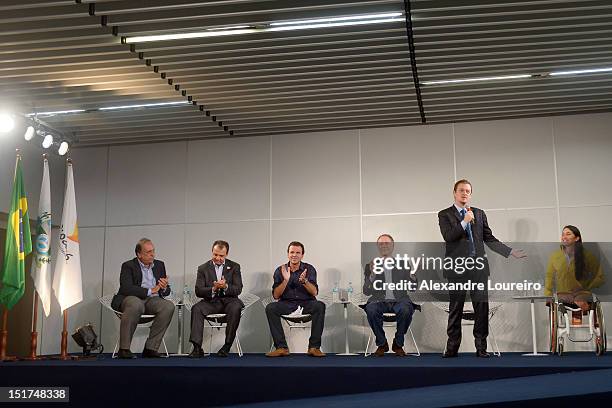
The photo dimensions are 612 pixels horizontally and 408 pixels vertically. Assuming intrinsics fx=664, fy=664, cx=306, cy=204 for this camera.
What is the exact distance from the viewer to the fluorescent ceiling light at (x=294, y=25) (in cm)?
572

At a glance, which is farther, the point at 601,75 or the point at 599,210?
the point at 599,210

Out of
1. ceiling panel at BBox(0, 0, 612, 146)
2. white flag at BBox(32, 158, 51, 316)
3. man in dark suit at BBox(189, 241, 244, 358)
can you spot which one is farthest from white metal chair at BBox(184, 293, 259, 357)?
ceiling panel at BBox(0, 0, 612, 146)

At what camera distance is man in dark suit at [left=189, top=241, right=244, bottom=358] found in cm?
685

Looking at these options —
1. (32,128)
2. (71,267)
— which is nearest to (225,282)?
(71,267)

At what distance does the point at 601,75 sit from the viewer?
23.0ft

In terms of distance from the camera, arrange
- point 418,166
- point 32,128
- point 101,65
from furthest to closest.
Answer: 1. point 418,166
2. point 32,128
3. point 101,65

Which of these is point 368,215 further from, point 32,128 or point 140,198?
point 32,128

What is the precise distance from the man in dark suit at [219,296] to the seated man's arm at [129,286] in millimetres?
559

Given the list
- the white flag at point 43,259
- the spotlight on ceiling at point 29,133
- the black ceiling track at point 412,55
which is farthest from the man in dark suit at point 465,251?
the spotlight on ceiling at point 29,133

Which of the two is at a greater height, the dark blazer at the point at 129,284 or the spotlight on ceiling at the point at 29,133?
the spotlight on ceiling at the point at 29,133

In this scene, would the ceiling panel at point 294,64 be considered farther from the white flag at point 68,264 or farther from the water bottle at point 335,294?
the water bottle at point 335,294

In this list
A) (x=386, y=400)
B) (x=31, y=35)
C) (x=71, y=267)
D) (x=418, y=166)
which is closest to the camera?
(x=386, y=400)

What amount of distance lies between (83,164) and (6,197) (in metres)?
1.47

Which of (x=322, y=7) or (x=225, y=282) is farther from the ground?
(x=322, y=7)
